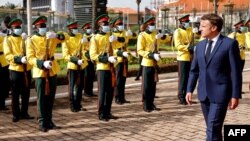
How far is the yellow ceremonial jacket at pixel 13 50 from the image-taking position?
747 cm

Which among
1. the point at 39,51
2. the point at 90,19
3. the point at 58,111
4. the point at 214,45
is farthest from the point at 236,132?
the point at 90,19

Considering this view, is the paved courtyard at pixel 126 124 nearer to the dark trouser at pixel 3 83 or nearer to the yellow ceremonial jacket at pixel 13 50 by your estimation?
the dark trouser at pixel 3 83

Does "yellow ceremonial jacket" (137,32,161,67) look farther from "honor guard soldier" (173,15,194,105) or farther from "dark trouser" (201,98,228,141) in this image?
"dark trouser" (201,98,228,141)

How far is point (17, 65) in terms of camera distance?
7625mm

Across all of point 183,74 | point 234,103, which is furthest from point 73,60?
point 234,103

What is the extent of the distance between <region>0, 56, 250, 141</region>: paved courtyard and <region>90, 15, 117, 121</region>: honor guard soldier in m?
0.31

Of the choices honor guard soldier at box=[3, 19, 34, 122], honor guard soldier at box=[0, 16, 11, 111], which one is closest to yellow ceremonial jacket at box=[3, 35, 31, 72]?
honor guard soldier at box=[3, 19, 34, 122]

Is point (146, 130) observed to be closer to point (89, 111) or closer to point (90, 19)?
point (89, 111)

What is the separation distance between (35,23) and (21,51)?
77cm

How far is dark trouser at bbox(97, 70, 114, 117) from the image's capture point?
25.4ft

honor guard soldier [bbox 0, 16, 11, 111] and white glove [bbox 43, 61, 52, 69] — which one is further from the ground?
white glove [bbox 43, 61, 52, 69]

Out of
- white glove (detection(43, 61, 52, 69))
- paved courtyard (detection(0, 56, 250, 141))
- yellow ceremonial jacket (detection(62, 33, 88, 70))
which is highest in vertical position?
yellow ceremonial jacket (detection(62, 33, 88, 70))

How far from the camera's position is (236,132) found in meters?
4.29

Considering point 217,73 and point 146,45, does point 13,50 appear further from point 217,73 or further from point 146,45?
point 217,73
